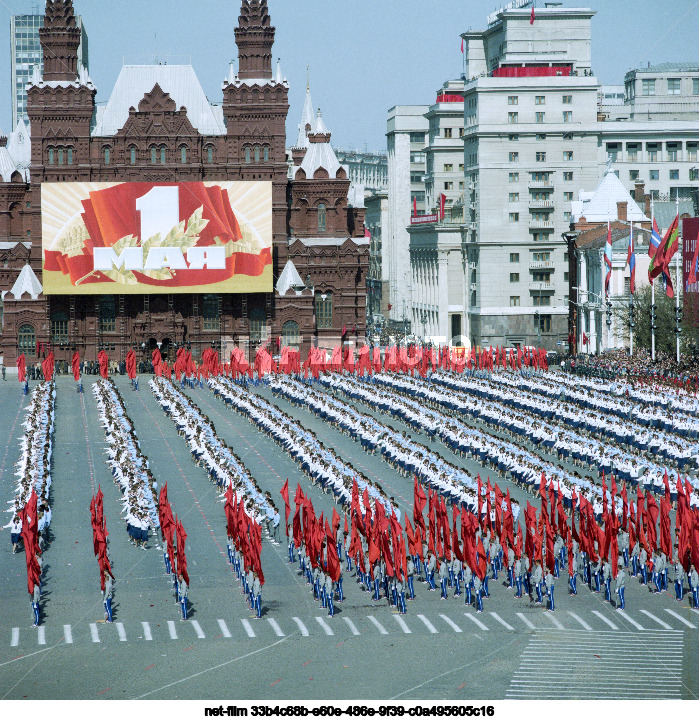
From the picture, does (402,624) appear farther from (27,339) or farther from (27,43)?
(27,43)

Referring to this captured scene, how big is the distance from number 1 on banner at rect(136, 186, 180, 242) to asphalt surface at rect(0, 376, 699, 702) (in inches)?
1901

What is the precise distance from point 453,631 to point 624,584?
14.8ft

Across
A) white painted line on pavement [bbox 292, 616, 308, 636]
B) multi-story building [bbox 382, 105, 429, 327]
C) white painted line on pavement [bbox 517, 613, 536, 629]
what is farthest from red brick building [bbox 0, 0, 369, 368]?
white painted line on pavement [bbox 517, 613, 536, 629]

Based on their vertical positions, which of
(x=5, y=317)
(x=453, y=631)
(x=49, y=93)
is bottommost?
(x=453, y=631)

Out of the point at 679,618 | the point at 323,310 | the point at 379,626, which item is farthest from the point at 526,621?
the point at 323,310

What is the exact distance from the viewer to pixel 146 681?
24156 millimetres

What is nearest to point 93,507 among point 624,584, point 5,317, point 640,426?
point 624,584

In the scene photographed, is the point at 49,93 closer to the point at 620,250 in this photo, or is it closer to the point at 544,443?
the point at 620,250

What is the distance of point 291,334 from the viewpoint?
91.4 meters

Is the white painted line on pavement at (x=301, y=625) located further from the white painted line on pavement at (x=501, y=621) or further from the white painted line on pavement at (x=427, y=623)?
the white painted line on pavement at (x=501, y=621)

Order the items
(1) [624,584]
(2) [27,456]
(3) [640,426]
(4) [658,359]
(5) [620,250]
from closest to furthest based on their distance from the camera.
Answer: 1. (1) [624,584]
2. (2) [27,456]
3. (3) [640,426]
4. (4) [658,359]
5. (5) [620,250]

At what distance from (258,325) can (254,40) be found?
18.1 meters

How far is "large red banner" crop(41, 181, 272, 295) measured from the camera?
8562 cm

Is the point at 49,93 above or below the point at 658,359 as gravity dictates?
above
